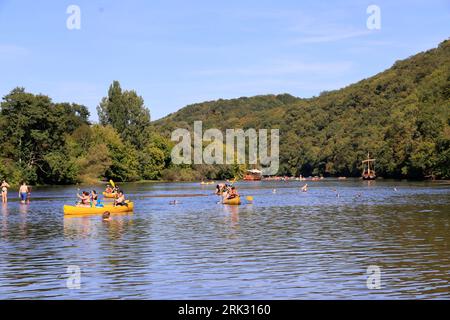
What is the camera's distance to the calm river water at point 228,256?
17312 millimetres

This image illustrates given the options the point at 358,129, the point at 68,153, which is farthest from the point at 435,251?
the point at 358,129

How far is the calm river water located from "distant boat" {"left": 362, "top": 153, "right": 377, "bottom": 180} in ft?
339

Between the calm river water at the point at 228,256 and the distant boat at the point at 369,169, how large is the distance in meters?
103

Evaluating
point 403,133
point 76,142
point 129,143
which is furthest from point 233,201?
point 403,133

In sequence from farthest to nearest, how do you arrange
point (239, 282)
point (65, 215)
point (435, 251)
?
point (65, 215) < point (435, 251) < point (239, 282)

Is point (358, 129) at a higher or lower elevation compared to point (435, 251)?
higher

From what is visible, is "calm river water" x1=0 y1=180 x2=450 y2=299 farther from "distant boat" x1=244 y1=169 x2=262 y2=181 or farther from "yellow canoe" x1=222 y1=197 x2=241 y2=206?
"distant boat" x1=244 y1=169 x2=262 y2=181

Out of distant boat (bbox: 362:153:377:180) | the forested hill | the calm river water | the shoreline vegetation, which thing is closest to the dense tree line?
the shoreline vegetation

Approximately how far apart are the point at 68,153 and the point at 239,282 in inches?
3594

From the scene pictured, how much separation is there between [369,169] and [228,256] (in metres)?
134
